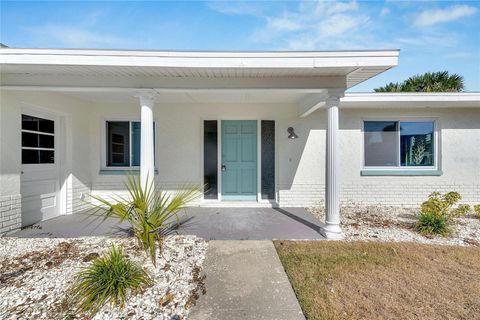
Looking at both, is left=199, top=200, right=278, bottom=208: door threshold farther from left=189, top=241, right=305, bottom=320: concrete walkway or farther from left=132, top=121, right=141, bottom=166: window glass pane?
left=189, top=241, right=305, bottom=320: concrete walkway

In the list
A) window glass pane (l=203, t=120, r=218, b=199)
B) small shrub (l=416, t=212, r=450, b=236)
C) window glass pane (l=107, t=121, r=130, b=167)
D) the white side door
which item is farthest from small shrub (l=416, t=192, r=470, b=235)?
the white side door

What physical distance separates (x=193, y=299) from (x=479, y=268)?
3.63 m

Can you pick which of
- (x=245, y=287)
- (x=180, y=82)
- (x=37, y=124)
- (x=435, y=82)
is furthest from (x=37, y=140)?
(x=435, y=82)

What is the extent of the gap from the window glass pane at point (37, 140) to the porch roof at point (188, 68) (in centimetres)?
107

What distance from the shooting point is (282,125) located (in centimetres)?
626

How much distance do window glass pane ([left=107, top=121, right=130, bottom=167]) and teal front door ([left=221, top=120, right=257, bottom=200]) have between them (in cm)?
257

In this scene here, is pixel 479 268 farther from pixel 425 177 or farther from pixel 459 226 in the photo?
pixel 425 177

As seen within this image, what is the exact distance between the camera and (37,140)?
191 inches

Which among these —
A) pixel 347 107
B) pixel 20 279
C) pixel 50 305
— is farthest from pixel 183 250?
pixel 347 107

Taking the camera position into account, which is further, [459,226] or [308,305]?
[459,226]

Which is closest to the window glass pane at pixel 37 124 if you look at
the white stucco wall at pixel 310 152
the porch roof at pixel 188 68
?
the porch roof at pixel 188 68

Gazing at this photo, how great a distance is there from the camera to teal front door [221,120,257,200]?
6297 millimetres

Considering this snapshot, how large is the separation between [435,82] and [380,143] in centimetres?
753

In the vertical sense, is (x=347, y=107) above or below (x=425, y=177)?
above
